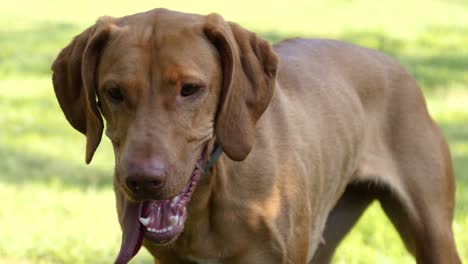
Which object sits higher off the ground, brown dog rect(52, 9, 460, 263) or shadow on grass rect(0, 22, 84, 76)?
brown dog rect(52, 9, 460, 263)

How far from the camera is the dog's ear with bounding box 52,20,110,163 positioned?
5238mm

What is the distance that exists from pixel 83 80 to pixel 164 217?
0.67 meters

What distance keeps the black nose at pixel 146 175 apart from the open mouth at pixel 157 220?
0.34m

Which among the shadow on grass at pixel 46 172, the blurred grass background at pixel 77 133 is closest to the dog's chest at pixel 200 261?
the blurred grass background at pixel 77 133

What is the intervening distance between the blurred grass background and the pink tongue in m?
2.18

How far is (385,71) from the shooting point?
7020mm

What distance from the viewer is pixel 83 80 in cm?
526

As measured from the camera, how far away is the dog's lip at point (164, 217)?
5.20 m

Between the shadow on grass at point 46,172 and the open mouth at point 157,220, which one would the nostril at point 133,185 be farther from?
the shadow on grass at point 46,172

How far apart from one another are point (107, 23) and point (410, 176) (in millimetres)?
2282

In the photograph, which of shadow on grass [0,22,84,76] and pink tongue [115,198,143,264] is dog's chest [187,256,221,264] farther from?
shadow on grass [0,22,84,76]

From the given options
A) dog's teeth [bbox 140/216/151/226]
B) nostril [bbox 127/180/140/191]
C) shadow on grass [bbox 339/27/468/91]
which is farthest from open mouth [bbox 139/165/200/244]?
shadow on grass [bbox 339/27/468/91]

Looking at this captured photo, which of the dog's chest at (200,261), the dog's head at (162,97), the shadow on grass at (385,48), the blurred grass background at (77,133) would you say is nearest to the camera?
the dog's head at (162,97)

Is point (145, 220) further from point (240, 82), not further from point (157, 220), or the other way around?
point (240, 82)
